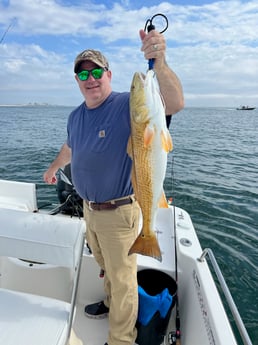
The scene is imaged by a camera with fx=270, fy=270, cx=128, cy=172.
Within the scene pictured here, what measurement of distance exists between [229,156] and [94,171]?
40.2ft

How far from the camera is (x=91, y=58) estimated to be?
2.15m

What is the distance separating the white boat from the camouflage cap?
125 cm

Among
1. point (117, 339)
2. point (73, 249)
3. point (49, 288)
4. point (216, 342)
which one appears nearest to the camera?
point (216, 342)

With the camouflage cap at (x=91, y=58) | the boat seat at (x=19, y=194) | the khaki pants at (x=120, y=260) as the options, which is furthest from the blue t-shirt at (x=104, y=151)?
the boat seat at (x=19, y=194)

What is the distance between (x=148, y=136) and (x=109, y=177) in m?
0.69

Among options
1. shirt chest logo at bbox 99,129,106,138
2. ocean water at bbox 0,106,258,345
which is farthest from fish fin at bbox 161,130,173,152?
ocean water at bbox 0,106,258,345

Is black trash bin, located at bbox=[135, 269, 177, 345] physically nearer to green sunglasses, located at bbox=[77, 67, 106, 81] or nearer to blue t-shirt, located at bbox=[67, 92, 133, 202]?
blue t-shirt, located at bbox=[67, 92, 133, 202]

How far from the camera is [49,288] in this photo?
286 centimetres

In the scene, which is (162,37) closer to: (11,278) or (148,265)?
(148,265)

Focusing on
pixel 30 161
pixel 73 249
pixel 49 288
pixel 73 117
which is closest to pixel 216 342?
pixel 73 249

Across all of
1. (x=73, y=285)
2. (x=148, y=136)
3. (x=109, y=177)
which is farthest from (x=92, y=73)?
(x=73, y=285)

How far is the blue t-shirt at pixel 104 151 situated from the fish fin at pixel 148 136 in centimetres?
52

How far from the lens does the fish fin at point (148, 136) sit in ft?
4.88

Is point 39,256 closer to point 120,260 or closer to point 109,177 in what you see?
point 120,260
